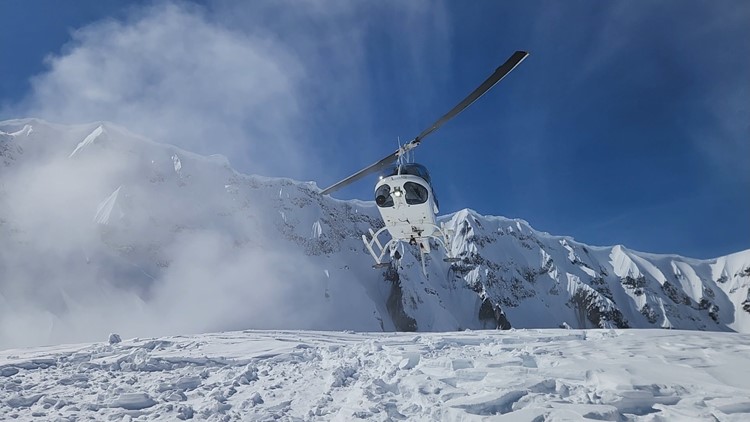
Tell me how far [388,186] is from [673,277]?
18224cm

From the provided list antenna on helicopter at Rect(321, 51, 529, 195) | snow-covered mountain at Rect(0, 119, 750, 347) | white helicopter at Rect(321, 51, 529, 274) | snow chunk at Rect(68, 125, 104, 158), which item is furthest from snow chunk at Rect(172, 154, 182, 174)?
white helicopter at Rect(321, 51, 529, 274)

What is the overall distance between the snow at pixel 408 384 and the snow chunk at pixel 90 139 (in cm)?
7873

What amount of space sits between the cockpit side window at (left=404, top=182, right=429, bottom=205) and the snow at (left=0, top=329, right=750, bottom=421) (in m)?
4.19

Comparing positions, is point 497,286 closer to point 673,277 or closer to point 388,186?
point 673,277

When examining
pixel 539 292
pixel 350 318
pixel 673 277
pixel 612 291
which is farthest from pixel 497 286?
pixel 673 277

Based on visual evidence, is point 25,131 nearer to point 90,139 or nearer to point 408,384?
point 90,139

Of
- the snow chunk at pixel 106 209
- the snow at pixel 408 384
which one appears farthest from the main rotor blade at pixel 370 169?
the snow chunk at pixel 106 209

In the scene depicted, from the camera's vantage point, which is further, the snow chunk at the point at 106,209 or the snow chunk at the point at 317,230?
the snow chunk at the point at 317,230

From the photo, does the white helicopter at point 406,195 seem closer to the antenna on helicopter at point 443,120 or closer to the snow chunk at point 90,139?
the antenna on helicopter at point 443,120

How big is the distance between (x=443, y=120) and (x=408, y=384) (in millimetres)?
6935

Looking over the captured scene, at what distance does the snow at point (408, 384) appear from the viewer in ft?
17.3

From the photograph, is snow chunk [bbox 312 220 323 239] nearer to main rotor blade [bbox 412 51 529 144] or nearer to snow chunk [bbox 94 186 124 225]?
snow chunk [bbox 94 186 124 225]

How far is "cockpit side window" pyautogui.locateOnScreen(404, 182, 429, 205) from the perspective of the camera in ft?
39.6

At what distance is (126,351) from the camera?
12.0m
